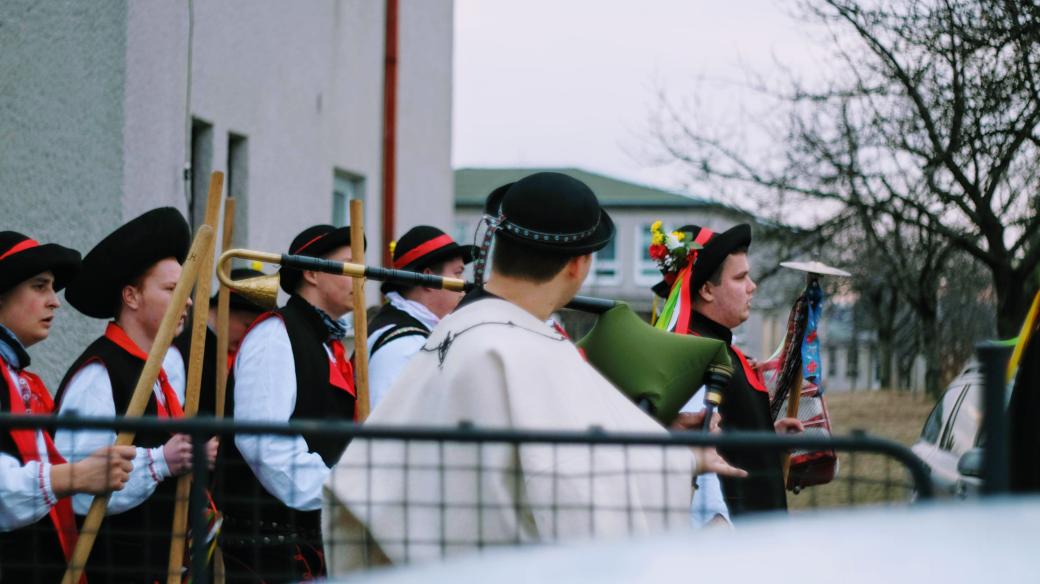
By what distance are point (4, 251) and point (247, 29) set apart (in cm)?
560

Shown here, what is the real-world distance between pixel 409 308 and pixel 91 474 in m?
2.33

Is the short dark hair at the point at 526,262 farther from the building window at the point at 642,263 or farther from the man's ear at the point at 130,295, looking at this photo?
the building window at the point at 642,263

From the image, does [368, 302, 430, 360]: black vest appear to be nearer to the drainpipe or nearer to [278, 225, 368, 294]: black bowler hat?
[278, 225, 368, 294]: black bowler hat

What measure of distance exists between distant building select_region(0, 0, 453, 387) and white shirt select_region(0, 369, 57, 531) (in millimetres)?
3889

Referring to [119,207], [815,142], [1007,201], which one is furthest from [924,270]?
[119,207]

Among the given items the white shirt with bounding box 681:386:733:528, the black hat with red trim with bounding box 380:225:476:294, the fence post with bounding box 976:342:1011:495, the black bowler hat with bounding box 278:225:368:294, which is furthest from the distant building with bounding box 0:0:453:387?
the fence post with bounding box 976:342:1011:495

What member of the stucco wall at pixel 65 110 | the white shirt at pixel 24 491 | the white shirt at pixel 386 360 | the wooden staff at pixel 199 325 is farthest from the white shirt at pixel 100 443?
the stucco wall at pixel 65 110

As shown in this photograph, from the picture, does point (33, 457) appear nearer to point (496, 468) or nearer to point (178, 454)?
point (178, 454)

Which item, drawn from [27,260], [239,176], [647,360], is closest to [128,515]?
[27,260]

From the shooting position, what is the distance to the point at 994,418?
2309mm

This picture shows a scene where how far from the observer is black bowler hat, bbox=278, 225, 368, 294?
207 inches

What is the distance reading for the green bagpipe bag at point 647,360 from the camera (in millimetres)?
3885

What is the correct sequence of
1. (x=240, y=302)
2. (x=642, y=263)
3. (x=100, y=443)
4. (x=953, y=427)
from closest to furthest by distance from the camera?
(x=100, y=443) < (x=953, y=427) < (x=240, y=302) < (x=642, y=263)

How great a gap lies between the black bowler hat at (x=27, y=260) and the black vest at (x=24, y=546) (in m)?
0.33
